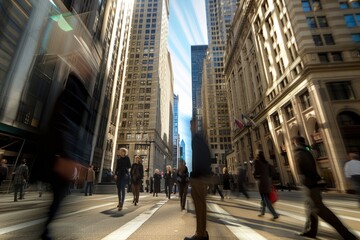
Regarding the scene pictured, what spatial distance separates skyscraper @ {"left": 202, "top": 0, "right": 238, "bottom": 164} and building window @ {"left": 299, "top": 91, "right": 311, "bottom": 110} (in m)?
51.8

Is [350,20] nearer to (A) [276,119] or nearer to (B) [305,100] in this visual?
(B) [305,100]

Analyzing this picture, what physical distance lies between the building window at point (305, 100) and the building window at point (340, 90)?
2.28 meters

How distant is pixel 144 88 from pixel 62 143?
6726 cm

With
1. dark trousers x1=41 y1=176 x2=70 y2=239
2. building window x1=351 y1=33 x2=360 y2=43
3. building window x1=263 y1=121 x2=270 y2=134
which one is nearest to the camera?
dark trousers x1=41 y1=176 x2=70 y2=239

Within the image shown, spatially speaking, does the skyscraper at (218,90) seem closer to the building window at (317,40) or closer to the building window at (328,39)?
the building window at (317,40)

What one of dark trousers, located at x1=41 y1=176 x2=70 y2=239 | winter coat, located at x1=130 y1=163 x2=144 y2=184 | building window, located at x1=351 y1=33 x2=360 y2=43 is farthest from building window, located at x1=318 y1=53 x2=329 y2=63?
dark trousers, located at x1=41 y1=176 x2=70 y2=239

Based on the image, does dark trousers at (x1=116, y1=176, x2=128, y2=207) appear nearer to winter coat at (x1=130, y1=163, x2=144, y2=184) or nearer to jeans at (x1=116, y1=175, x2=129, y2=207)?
jeans at (x1=116, y1=175, x2=129, y2=207)

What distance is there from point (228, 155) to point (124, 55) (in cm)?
4700

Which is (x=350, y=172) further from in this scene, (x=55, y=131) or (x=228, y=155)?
(x=228, y=155)

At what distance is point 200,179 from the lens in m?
3.09

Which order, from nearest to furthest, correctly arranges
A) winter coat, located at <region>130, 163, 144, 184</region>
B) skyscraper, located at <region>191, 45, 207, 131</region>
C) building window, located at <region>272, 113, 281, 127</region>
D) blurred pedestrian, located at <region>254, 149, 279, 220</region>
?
1. blurred pedestrian, located at <region>254, 149, 279, 220</region>
2. winter coat, located at <region>130, 163, 144, 184</region>
3. building window, located at <region>272, 113, 281, 127</region>
4. skyscraper, located at <region>191, 45, 207, 131</region>

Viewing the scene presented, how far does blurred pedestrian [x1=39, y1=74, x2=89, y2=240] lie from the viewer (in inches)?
108

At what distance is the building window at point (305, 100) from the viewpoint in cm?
2387

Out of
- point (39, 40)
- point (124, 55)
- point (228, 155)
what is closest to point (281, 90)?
point (39, 40)
